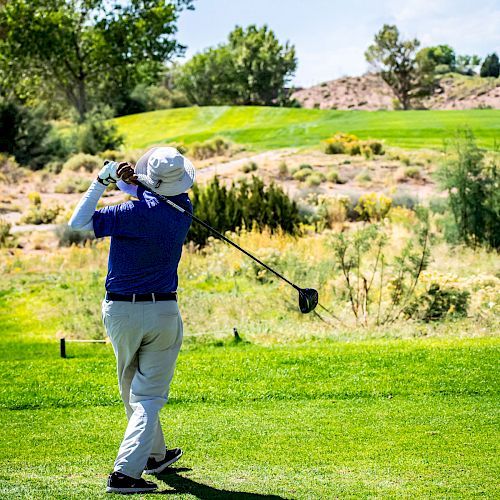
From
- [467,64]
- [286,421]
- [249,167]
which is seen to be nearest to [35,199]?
[249,167]

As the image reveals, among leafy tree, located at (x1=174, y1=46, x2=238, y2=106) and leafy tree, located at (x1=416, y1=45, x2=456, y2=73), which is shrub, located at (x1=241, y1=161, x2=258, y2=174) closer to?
leafy tree, located at (x1=416, y1=45, x2=456, y2=73)

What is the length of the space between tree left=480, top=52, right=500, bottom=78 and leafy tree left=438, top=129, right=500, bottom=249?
977 inches

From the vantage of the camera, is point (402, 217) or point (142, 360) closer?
point (142, 360)

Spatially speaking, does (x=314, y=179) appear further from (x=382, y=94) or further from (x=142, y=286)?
(x=382, y=94)

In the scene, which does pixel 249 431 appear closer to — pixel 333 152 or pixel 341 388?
pixel 341 388

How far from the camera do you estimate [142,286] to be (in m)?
5.34

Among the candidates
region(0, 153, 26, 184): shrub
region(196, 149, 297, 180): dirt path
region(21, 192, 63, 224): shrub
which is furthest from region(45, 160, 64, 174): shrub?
region(21, 192, 63, 224): shrub

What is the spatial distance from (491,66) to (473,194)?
83.9 ft

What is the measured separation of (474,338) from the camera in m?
11.1

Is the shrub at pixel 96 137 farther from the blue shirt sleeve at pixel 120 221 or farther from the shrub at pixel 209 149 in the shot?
the blue shirt sleeve at pixel 120 221

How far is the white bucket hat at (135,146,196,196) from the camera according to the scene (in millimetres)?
5453

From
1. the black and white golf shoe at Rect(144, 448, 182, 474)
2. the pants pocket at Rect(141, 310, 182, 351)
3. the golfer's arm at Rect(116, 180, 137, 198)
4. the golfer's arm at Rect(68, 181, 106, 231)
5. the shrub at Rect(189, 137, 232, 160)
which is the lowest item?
the black and white golf shoe at Rect(144, 448, 182, 474)

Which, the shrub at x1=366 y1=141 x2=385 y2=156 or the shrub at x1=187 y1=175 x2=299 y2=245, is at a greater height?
the shrub at x1=366 y1=141 x2=385 y2=156

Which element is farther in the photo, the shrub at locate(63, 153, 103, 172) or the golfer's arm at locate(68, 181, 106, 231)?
the shrub at locate(63, 153, 103, 172)
